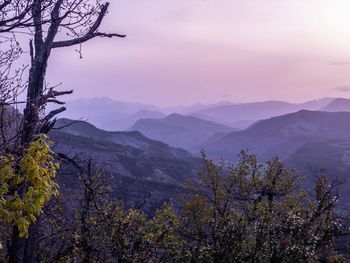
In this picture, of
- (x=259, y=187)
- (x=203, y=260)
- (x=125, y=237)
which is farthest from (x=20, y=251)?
(x=259, y=187)

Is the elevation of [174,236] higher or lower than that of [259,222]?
lower

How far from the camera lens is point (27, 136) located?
15.2 metres

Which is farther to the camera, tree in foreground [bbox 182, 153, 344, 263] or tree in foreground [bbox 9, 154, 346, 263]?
tree in foreground [bbox 182, 153, 344, 263]

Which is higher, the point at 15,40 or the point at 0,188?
the point at 15,40

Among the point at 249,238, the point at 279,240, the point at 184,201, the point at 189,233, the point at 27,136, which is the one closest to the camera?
the point at 27,136

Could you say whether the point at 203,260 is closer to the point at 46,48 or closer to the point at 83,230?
the point at 83,230

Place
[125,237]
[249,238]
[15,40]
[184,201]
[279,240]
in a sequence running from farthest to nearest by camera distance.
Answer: [184,201] < [249,238] < [279,240] < [125,237] < [15,40]

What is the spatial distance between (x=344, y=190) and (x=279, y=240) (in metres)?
198

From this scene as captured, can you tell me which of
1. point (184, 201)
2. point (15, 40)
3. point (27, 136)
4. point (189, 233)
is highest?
point (15, 40)

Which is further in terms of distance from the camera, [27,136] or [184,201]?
[184,201]

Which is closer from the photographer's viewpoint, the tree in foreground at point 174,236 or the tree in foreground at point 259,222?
the tree in foreground at point 174,236

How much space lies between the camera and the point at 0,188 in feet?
31.8

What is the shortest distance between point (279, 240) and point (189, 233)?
1219 cm

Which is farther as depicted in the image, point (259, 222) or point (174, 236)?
point (259, 222)
